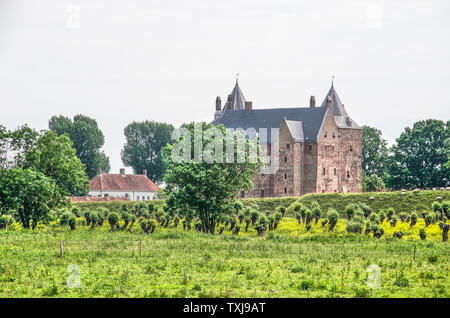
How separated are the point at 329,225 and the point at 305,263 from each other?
2947 cm

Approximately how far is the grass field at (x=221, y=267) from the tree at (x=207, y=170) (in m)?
10.8

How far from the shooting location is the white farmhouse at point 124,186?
13138 cm

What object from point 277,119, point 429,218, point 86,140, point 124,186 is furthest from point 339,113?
point 429,218

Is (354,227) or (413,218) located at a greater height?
(413,218)

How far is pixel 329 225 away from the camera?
203 feet

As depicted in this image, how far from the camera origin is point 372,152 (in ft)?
420

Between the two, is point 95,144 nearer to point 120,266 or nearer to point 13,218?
point 13,218

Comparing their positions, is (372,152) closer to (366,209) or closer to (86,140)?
(86,140)

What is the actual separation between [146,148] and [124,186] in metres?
12.4

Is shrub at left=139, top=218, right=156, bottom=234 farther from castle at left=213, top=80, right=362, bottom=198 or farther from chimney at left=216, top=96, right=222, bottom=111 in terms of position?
chimney at left=216, top=96, right=222, bottom=111

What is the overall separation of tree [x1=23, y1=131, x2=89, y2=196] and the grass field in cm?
2067

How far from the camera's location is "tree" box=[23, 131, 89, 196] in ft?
222

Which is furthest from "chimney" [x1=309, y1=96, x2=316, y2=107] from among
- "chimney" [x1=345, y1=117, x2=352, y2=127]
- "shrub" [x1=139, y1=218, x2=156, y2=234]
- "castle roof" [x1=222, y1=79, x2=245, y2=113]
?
"shrub" [x1=139, y1=218, x2=156, y2=234]
